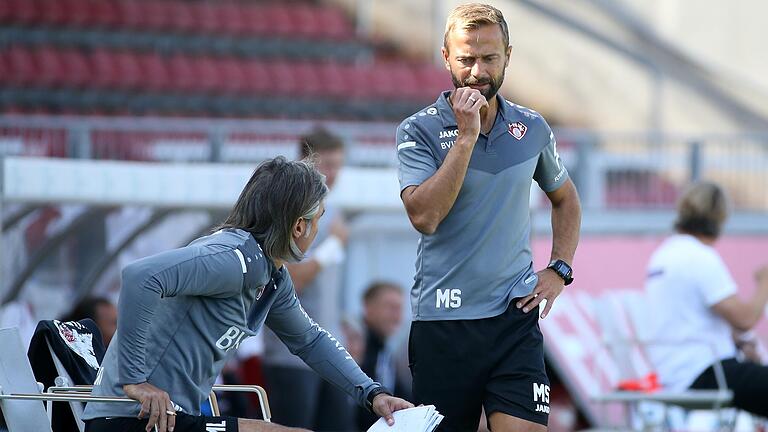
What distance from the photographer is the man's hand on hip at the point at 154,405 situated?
379cm

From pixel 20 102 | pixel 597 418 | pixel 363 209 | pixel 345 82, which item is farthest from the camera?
pixel 345 82

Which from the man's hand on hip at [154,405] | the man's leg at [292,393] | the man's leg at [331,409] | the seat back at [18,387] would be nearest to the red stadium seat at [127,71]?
the man's leg at [331,409]

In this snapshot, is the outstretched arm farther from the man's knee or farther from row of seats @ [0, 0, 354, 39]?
row of seats @ [0, 0, 354, 39]

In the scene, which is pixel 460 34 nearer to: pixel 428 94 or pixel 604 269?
pixel 604 269

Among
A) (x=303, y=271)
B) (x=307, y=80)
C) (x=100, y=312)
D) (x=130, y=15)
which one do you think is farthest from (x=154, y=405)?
(x=130, y=15)

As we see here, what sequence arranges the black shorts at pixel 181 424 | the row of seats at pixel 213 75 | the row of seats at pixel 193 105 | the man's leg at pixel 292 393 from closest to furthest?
the black shorts at pixel 181 424 → the man's leg at pixel 292 393 → the row of seats at pixel 193 105 → the row of seats at pixel 213 75

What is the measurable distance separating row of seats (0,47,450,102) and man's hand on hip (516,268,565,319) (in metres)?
10.9

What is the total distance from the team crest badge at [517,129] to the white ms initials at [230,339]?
105cm

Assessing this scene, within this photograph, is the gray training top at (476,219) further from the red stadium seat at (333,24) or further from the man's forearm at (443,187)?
the red stadium seat at (333,24)

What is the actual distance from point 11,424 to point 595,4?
46.2ft

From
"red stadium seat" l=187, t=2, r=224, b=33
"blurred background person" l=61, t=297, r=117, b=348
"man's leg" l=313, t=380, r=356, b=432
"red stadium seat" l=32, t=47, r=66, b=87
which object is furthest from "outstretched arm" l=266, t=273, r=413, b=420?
"red stadium seat" l=187, t=2, r=224, b=33

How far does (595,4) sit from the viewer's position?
56.8 ft

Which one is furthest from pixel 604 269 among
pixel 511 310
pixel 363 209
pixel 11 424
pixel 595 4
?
pixel 595 4

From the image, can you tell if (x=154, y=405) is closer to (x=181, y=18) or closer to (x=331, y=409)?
(x=331, y=409)
